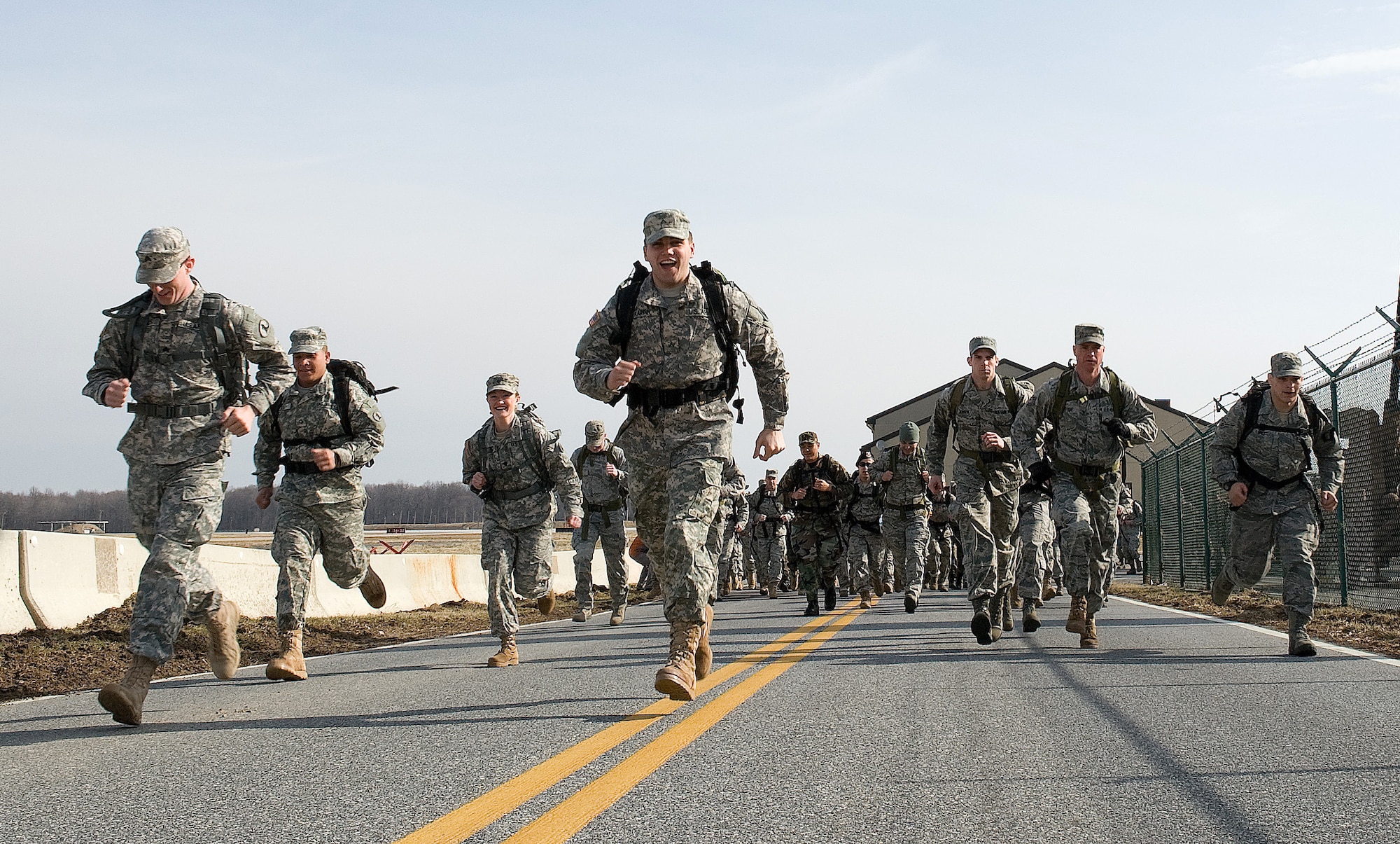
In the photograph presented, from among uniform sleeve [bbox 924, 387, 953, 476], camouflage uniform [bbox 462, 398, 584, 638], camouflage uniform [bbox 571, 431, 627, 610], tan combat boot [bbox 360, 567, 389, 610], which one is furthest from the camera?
camouflage uniform [bbox 571, 431, 627, 610]

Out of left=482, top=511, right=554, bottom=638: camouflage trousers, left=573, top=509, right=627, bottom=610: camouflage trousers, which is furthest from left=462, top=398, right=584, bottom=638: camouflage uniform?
left=573, top=509, right=627, bottom=610: camouflage trousers

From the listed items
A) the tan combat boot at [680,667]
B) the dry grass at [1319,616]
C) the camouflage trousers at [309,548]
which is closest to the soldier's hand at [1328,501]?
the dry grass at [1319,616]

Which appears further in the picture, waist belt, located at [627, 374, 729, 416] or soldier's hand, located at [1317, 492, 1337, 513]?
soldier's hand, located at [1317, 492, 1337, 513]

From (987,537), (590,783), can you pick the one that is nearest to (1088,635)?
(987,537)

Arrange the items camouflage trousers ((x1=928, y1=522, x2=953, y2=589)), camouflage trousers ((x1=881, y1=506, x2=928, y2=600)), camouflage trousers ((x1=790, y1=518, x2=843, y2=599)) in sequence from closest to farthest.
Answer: camouflage trousers ((x1=881, y1=506, x2=928, y2=600)) → camouflage trousers ((x1=790, y1=518, x2=843, y2=599)) → camouflage trousers ((x1=928, y1=522, x2=953, y2=589))

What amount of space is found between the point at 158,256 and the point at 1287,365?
7347mm

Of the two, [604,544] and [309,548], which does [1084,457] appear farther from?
[604,544]

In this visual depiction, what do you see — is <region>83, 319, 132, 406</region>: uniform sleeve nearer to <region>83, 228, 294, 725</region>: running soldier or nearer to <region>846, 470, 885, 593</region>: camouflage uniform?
<region>83, 228, 294, 725</region>: running soldier

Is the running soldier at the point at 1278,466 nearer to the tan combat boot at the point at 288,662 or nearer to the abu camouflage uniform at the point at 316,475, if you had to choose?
the abu camouflage uniform at the point at 316,475

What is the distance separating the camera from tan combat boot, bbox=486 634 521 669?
27.5 ft

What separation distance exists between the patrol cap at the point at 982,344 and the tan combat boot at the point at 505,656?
13.7ft

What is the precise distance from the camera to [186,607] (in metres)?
6.11

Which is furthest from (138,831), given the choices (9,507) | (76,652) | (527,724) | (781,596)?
(9,507)

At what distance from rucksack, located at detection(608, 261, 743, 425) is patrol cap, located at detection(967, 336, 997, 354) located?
14.1 feet
